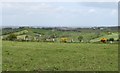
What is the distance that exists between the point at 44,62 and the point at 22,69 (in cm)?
266

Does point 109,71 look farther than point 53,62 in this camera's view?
No

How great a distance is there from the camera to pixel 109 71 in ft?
45.1

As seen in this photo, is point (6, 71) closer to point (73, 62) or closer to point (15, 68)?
point (15, 68)

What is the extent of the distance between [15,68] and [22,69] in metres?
0.45

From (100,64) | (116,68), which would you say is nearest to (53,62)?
(100,64)

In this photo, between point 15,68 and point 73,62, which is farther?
point 73,62

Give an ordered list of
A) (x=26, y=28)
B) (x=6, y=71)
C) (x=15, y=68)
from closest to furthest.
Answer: (x=6, y=71) → (x=15, y=68) → (x=26, y=28)

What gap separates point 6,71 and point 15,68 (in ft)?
3.40

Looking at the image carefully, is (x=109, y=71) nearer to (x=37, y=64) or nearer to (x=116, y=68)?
(x=116, y=68)

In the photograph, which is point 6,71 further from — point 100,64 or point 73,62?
point 100,64

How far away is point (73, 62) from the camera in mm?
16328

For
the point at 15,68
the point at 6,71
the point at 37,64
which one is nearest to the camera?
the point at 6,71

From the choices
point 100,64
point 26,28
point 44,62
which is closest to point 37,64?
point 44,62

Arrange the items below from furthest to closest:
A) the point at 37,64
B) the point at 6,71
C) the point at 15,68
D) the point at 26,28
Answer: the point at 26,28 < the point at 37,64 < the point at 15,68 < the point at 6,71
